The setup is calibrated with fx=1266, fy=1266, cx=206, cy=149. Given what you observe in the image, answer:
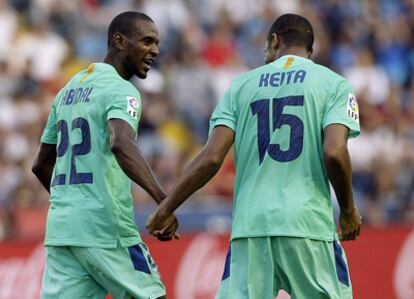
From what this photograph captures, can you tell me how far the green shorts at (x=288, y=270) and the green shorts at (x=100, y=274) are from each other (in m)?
0.71

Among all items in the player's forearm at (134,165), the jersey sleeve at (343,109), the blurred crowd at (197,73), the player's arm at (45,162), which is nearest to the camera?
the jersey sleeve at (343,109)

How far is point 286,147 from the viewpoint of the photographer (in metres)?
7.92

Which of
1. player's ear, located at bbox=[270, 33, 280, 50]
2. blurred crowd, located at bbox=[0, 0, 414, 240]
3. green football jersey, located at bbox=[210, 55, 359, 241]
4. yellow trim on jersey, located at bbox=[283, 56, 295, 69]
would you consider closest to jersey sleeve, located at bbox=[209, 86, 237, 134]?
green football jersey, located at bbox=[210, 55, 359, 241]

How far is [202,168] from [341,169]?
0.87 m

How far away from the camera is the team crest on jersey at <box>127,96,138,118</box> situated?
8359 mm

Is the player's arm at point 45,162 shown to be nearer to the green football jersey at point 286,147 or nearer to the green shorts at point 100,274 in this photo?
the green shorts at point 100,274

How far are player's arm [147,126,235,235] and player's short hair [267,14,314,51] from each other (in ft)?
2.48

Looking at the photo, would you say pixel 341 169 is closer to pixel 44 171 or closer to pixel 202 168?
pixel 202 168

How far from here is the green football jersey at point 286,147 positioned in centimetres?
788

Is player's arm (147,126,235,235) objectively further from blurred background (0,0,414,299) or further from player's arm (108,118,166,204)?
blurred background (0,0,414,299)

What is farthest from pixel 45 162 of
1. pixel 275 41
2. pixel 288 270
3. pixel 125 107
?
pixel 288 270

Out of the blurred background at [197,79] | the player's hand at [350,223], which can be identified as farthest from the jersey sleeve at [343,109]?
the blurred background at [197,79]

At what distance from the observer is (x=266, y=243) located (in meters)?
7.90

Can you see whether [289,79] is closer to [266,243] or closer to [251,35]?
[266,243]
